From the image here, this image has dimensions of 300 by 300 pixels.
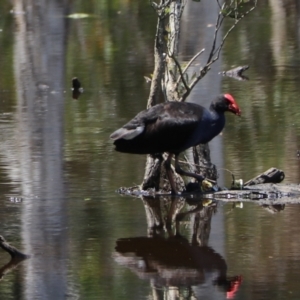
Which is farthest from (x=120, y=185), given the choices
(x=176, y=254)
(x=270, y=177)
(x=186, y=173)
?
(x=176, y=254)

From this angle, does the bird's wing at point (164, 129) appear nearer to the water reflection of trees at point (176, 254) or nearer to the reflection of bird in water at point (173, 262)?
the water reflection of trees at point (176, 254)

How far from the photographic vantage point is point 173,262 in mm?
7520

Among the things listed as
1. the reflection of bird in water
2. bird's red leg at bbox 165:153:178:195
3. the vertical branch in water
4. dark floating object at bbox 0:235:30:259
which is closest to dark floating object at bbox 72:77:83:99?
the vertical branch in water

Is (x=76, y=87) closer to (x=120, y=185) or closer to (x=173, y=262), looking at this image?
(x=120, y=185)

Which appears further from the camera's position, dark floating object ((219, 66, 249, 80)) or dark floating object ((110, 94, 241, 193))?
dark floating object ((219, 66, 249, 80))

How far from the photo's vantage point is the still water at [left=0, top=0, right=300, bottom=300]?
7086 mm

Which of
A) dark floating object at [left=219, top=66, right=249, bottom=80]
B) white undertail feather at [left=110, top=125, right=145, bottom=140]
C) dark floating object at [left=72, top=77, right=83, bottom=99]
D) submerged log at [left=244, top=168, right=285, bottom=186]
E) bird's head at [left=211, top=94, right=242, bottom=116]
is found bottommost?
dark floating object at [left=219, top=66, right=249, bottom=80]

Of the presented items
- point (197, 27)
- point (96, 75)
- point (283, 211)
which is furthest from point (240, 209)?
point (197, 27)

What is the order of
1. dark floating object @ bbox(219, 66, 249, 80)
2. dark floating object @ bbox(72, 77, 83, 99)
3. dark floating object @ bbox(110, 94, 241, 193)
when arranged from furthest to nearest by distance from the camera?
dark floating object @ bbox(219, 66, 249, 80), dark floating object @ bbox(72, 77, 83, 99), dark floating object @ bbox(110, 94, 241, 193)

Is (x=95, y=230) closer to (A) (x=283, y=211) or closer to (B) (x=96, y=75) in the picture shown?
(A) (x=283, y=211)

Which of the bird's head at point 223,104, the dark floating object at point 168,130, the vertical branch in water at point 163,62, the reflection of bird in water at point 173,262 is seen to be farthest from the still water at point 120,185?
the bird's head at point 223,104

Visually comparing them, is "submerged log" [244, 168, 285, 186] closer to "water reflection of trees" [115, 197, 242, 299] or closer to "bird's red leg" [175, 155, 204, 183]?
"bird's red leg" [175, 155, 204, 183]

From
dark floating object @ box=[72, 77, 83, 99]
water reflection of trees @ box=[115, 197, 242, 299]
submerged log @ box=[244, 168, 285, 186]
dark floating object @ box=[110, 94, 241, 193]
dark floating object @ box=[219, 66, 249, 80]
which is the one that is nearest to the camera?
water reflection of trees @ box=[115, 197, 242, 299]

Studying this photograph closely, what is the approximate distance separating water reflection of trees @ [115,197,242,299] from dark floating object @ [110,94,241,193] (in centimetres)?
48
